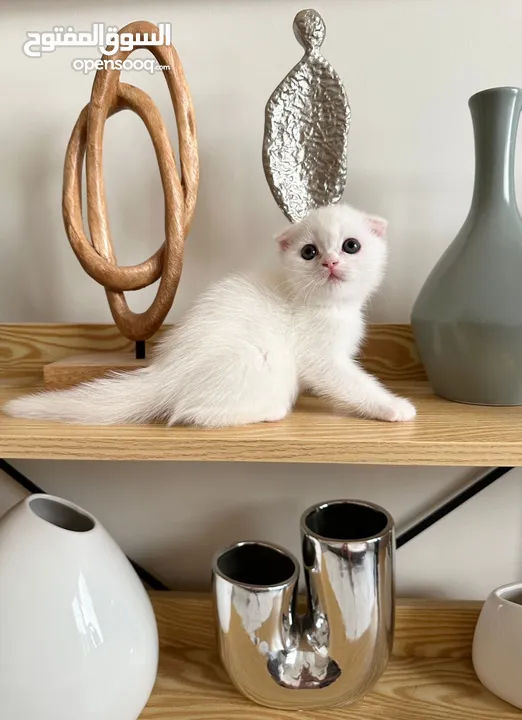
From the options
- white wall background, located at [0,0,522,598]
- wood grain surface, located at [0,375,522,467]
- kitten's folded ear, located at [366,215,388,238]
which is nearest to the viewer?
wood grain surface, located at [0,375,522,467]

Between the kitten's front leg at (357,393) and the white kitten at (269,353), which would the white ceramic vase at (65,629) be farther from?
the kitten's front leg at (357,393)

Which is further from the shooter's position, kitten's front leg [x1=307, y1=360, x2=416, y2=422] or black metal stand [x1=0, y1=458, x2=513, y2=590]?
black metal stand [x1=0, y1=458, x2=513, y2=590]

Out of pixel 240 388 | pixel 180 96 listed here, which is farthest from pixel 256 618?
pixel 180 96

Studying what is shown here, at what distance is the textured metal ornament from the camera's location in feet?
1.76

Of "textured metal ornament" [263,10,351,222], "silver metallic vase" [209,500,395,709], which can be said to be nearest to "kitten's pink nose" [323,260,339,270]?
"textured metal ornament" [263,10,351,222]

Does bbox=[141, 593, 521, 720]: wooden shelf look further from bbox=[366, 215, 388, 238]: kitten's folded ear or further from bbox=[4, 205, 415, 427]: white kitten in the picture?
bbox=[366, 215, 388, 238]: kitten's folded ear

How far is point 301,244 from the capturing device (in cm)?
49

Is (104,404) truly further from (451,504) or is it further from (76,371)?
(451,504)

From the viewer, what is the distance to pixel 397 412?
0.45 meters

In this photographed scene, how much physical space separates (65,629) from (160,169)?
1.40 feet

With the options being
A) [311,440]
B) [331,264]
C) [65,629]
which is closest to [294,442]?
[311,440]

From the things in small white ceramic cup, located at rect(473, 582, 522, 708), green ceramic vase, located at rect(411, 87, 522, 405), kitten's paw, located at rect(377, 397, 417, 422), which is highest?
green ceramic vase, located at rect(411, 87, 522, 405)

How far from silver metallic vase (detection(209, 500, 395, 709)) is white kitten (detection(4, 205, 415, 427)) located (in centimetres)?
15

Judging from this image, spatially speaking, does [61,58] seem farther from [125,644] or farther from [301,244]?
[125,644]
